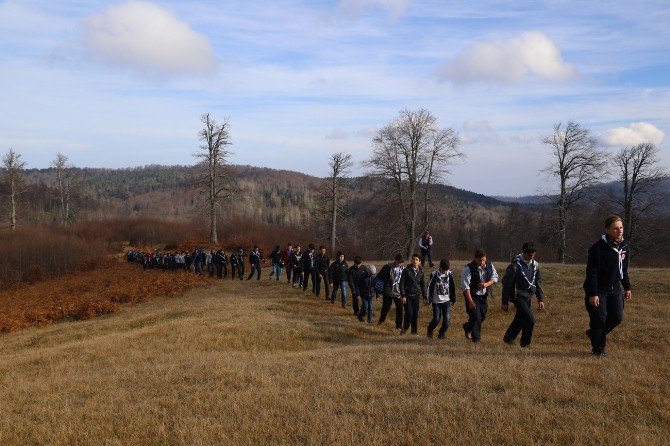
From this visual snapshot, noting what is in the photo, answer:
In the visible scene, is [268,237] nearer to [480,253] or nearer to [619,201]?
[619,201]

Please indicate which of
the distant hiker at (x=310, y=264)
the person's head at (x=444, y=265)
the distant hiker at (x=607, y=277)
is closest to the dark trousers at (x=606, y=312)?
the distant hiker at (x=607, y=277)

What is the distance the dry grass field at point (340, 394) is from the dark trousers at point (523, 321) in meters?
0.40

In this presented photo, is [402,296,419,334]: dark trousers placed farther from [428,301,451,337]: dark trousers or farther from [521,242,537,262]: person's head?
[521,242,537,262]: person's head

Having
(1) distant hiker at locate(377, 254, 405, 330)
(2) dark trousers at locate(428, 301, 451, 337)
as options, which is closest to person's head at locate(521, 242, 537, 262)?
(2) dark trousers at locate(428, 301, 451, 337)

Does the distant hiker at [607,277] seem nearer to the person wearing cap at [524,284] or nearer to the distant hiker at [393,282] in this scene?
the person wearing cap at [524,284]

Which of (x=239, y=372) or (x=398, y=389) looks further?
(x=239, y=372)

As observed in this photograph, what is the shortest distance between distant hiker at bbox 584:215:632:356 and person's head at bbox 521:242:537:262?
1.40 m

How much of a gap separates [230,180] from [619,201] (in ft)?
108

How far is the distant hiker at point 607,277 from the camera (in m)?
7.61

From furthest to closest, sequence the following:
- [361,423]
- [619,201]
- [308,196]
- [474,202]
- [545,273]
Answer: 1. [474,202]
2. [308,196]
3. [619,201]
4. [545,273]
5. [361,423]

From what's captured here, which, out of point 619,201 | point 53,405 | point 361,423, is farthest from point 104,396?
point 619,201

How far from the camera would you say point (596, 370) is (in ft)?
22.4

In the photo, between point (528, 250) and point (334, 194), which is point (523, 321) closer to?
point (528, 250)

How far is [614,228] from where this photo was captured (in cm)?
746
